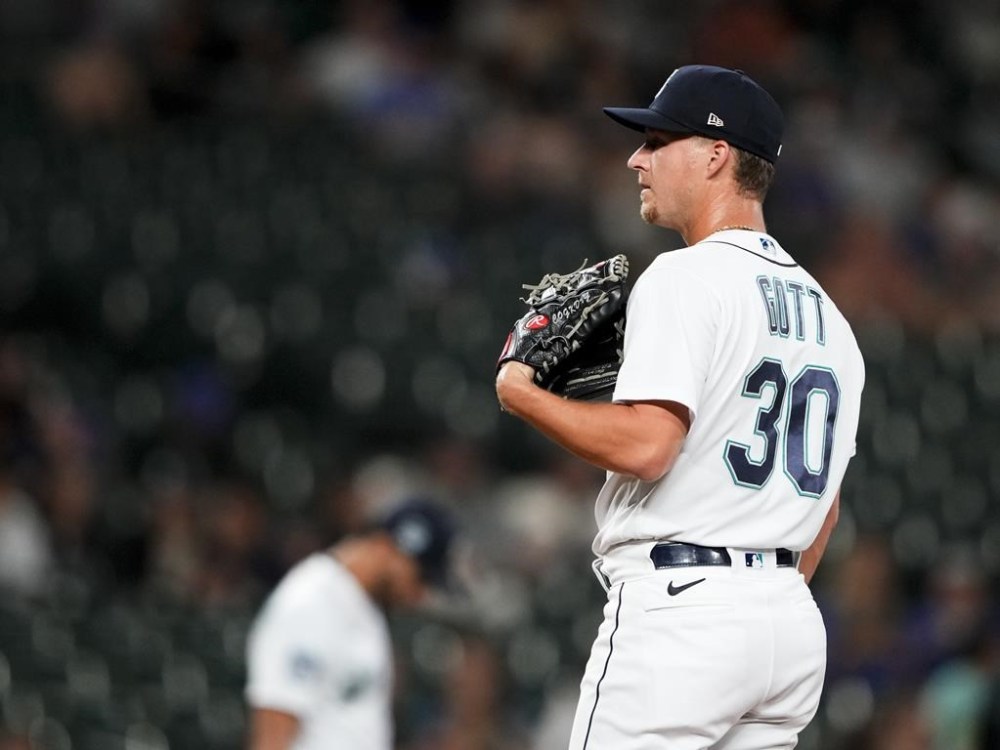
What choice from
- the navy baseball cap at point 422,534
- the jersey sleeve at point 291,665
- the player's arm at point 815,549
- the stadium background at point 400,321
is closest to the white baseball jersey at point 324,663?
the jersey sleeve at point 291,665

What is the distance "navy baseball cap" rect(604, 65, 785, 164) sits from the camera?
2.84 metres

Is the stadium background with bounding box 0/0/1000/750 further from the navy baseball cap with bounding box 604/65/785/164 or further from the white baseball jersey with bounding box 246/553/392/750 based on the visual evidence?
the navy baseball cap with bounding box 604/65/785/164

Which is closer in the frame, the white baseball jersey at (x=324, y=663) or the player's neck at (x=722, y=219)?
the player's neck at (x=722, y=219)

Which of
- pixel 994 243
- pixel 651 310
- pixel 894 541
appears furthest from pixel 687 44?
pixel 651 310

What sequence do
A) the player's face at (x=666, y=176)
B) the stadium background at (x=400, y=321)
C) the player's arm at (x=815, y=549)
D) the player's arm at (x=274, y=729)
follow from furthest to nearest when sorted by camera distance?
the stadium background at (x=400, y=321) → the player's arm at (x=274, y=729) → the player's arm at (x=815, y=549) → the player's face at (x=666, y=176)

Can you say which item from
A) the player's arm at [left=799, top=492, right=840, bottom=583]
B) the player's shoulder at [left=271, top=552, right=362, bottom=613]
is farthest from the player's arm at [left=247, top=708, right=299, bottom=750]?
the player's arm at [left=799, top=492, right=840, bottom=583]

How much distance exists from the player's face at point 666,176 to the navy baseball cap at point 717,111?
3 centimetres

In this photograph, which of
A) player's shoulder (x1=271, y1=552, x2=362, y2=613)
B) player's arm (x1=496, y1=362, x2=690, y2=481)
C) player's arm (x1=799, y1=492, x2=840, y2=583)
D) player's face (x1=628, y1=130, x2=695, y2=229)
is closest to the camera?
player's arm (x1=496, y1=362, x2=690, y2=481)

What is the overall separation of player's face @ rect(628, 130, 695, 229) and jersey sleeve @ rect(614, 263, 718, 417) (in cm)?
20

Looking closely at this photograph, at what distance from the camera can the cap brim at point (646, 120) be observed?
2849 mm

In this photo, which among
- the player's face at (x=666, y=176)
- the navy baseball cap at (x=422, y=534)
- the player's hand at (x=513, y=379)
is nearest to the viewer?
the player's hand at (x=513, y=379)

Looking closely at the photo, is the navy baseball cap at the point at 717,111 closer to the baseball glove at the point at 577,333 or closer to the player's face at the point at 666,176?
the player's face at the point at 666,176

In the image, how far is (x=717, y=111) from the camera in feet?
9.30

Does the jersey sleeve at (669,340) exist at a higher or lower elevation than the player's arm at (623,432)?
higher
